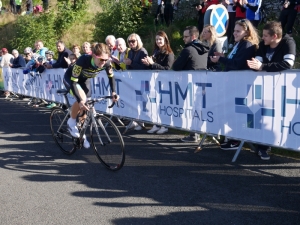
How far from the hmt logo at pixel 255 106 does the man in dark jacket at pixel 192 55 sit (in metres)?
1.51

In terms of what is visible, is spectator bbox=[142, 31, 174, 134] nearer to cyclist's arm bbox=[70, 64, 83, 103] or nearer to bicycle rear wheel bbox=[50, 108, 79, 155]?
bicycle rear wheel bbox=[50, 108, 79, 155]

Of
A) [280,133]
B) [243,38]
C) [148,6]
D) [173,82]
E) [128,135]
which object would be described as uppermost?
[148,6]

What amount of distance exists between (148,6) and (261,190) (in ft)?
51.8

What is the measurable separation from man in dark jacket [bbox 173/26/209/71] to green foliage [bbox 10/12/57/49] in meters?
17.4

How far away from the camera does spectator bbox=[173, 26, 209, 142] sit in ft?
25.1

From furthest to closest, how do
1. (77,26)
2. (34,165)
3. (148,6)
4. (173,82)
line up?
(77,26) → (148,6) → (173,82) → (34,165)

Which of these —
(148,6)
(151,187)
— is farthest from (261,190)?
→ (148,6)

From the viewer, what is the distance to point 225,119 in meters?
6.80

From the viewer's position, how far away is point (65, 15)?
25938 mm

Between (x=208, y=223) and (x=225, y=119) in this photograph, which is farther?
(x=225, y=119)

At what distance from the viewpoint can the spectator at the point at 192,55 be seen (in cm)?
766

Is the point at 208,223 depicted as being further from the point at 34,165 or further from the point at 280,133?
the point at 34,165

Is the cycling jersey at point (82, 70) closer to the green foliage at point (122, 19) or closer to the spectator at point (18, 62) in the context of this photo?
the spectator at point (18, 62)

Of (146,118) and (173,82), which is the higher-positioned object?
(173,82)
